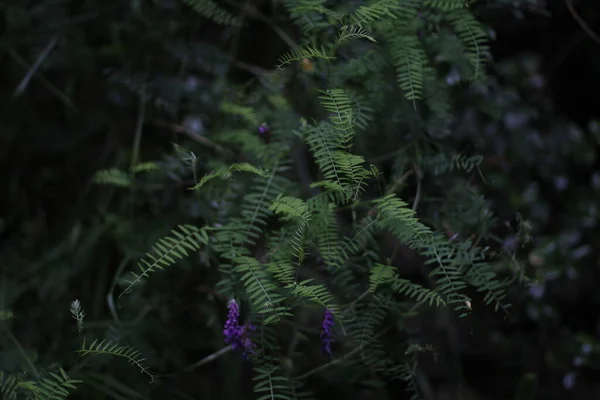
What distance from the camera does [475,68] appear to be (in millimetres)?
1262

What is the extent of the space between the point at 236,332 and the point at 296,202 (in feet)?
0.77

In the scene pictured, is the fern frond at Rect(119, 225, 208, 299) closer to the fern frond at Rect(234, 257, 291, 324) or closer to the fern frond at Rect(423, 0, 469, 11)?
the fern frond at Rect(234, 257, 291, 324)

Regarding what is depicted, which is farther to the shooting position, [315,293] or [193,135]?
[193,135]

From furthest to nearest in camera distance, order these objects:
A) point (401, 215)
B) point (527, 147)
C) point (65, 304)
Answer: point (527, 147)
point (65, 304)
point (401, 215)

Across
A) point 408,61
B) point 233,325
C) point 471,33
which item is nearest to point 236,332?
point 233,325

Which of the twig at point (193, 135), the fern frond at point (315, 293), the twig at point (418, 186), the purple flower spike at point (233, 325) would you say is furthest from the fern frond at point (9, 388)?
the twig at point (418, 186)

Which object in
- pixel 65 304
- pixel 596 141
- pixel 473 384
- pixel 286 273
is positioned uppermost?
pixel 286 273

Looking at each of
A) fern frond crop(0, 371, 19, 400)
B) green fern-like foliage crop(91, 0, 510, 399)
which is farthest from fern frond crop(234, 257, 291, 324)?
fern frond crop(0, 371, 19, 400)

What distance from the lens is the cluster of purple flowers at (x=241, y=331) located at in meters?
1.07

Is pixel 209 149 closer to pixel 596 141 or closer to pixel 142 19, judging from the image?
pixel 142 19

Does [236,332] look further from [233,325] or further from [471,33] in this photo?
[471,33]

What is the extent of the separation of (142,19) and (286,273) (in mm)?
866

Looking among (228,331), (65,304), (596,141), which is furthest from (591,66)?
(65,304)

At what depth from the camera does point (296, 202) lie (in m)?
1.05
